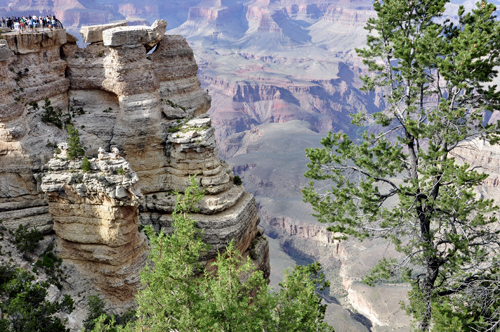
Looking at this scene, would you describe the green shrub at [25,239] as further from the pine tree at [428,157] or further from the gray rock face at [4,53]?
the pine tree at [428,157]

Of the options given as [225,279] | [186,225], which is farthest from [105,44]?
[225,279]

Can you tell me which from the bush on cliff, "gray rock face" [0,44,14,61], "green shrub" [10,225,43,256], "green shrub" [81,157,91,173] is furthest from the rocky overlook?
the bush on cliff

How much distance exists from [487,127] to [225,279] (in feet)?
54.2

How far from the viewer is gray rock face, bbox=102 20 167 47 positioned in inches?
1393

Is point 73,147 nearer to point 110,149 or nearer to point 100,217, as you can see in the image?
point 110,149

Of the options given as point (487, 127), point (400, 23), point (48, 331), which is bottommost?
point (48, 331)

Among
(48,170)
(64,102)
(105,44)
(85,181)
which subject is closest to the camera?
(85,181)

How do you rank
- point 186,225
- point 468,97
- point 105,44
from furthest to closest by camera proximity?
point 105,44 < point 468,97 < point 186,225

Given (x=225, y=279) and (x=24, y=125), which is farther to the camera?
(x=24, y=125)

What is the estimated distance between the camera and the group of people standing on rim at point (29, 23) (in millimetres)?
34531

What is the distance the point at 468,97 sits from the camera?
2133 cm

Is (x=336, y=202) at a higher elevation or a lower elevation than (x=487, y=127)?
lower

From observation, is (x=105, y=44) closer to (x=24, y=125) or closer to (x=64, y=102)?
(x=64, y=102)

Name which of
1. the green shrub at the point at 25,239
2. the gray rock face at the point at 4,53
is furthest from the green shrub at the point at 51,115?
the green shrub at the point at 25,239
